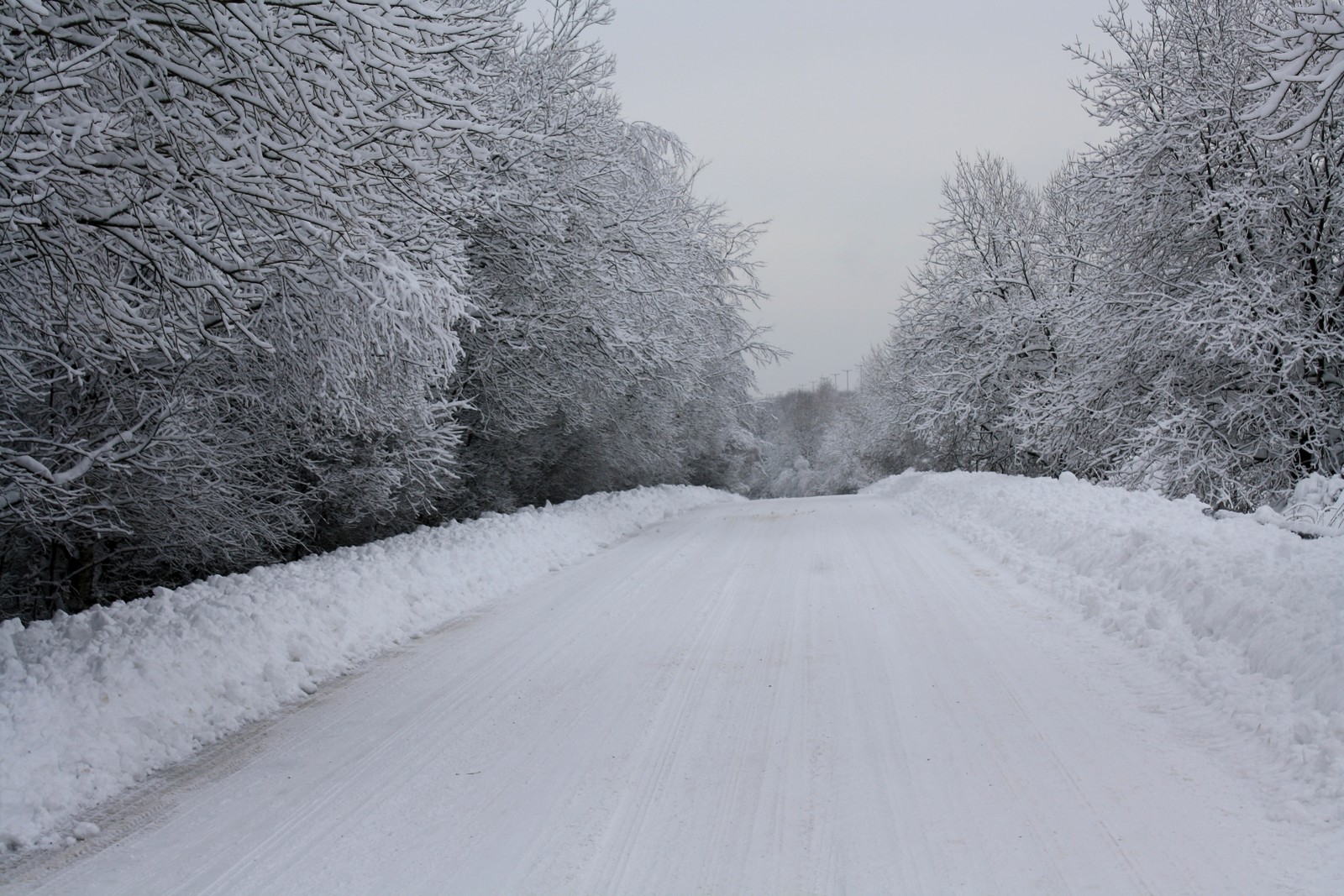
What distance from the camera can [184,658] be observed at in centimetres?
605

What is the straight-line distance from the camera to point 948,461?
35.7m

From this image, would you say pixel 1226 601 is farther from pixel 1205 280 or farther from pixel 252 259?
pixel 1205 280

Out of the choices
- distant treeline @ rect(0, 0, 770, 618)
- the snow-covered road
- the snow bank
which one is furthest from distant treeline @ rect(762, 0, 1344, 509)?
distant treeline @ rect(0, 0, 770, 618)

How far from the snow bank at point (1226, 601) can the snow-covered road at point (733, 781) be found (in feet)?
0.79

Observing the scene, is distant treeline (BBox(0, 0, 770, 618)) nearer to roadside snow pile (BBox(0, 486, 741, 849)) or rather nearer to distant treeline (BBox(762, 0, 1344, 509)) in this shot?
roadside snow pile (BBox(0, 486, 741, 849))

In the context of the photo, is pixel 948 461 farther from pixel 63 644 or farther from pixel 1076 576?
pixel 63 644

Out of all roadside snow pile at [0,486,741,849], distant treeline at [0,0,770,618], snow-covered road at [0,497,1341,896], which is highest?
distant treeline at [0,0,770,618]

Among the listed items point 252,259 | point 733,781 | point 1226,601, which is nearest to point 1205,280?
point 1226,601

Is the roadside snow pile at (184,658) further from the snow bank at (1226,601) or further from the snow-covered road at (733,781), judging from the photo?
the snow bank at (1226,601)

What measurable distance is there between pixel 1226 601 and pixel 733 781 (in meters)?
3.88

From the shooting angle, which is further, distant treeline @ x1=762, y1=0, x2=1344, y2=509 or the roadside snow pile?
distant treeline @ x1=762, y1=0, x2=1344, y2=509

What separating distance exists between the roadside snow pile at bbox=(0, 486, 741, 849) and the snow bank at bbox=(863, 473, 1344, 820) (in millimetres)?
5928

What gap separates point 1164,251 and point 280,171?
13.5 meters

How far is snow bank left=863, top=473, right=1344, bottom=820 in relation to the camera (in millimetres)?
4359
